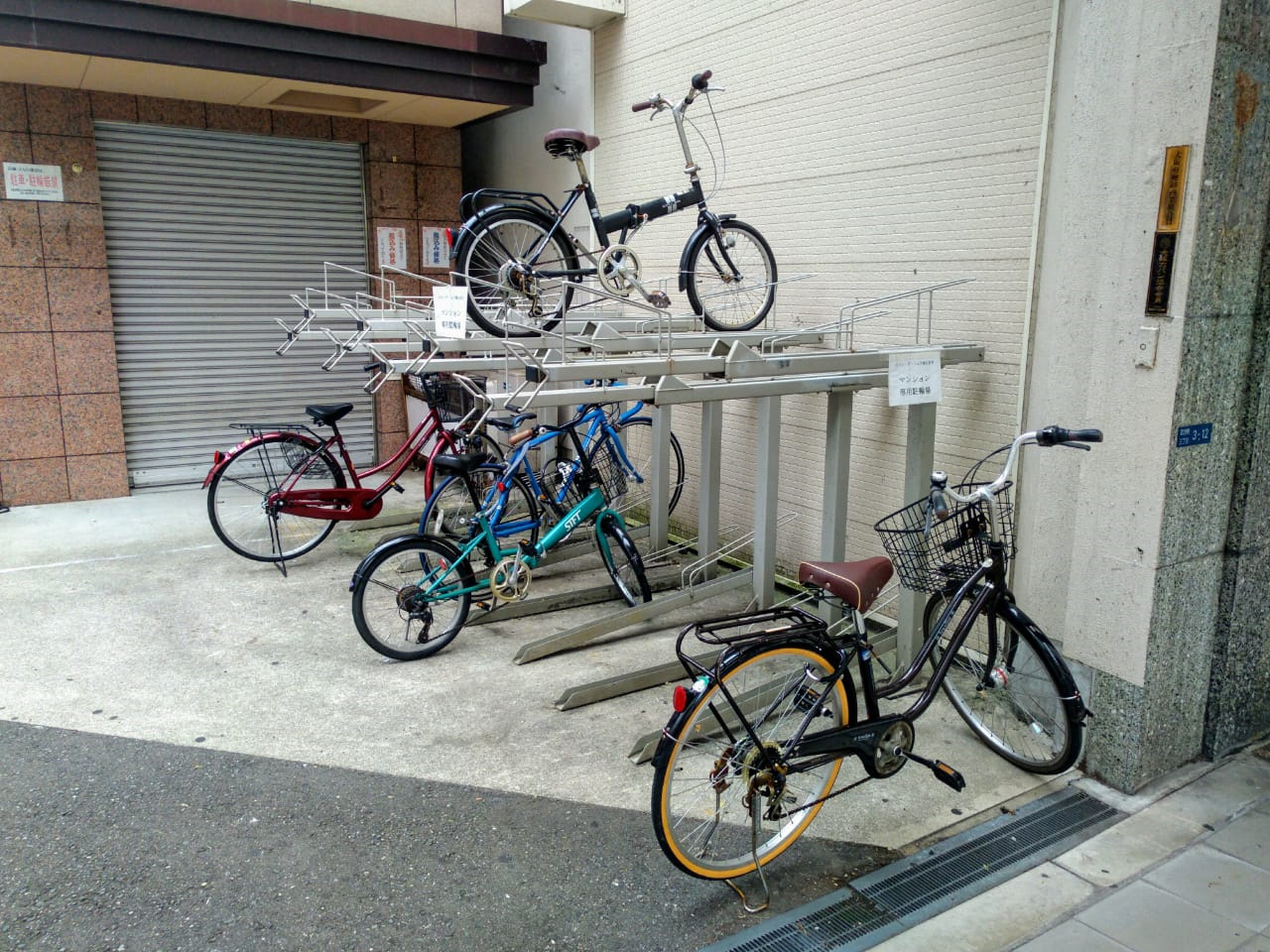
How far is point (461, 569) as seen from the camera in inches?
181

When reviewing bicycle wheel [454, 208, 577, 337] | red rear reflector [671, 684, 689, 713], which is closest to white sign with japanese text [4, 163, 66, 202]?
bicycle wheel [454, 208, 577, 337]

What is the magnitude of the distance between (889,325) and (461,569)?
2597 mm

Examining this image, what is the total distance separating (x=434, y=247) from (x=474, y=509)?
13.0 feet

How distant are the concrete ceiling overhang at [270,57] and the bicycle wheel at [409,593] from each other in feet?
13.4

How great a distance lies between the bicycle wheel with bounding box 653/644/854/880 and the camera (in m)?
2.67

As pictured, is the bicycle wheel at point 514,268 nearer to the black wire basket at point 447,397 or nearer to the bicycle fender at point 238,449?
the black wire basket at point 447,397

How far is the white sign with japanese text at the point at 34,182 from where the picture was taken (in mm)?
6820

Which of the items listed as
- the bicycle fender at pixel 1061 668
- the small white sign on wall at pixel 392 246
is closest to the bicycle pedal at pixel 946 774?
the bicycle fender at pixel 1061 668

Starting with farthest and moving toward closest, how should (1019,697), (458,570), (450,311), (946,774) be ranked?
(458,570)
(450,311)
(1019,697)
(946,774)

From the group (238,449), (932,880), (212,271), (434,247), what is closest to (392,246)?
(434,247)

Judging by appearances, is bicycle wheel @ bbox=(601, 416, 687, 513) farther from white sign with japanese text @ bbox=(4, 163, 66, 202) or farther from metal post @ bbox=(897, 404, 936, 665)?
white sign with japanese text @ bbox=(4, 163, 66, 202)

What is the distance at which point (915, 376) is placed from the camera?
3.70 metres

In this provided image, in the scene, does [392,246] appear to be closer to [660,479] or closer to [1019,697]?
[660,479]

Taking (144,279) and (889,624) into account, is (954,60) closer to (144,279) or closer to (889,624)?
(889,624)
